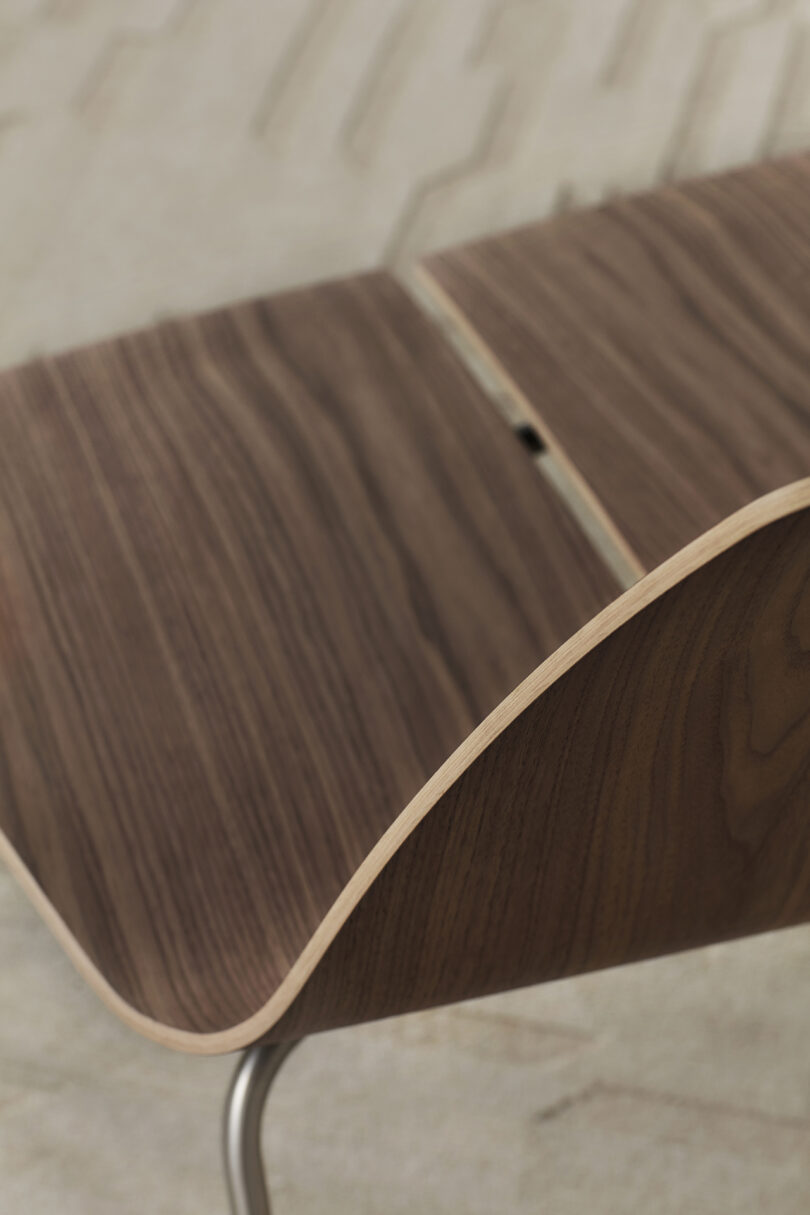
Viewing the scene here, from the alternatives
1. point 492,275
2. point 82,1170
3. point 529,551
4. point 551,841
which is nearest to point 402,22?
point 492,275

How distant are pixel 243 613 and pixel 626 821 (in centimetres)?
32

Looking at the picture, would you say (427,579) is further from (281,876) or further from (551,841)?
(551,841)

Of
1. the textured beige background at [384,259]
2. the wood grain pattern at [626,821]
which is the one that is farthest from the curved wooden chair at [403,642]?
the textured beige background at [384,259]

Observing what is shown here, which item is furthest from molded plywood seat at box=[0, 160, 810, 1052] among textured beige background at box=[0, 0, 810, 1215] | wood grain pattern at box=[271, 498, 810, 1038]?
textured beige background at box=[0, 0, 810, 1215]

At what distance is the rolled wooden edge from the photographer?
0.33m

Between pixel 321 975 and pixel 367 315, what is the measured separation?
502 mm

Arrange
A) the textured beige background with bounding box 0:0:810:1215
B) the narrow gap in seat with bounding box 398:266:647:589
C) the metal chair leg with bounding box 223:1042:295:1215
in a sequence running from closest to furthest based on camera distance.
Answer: the metal chair leg with bounding box 223:1042:295:1215 < the narrow gap in seat with bounding box 398:266:647:589 < the textured beige background with bounding box 0:0:810:1215

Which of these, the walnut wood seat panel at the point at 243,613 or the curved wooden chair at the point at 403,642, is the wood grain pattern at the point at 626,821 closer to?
the curved wooden chair at the point at 403,642

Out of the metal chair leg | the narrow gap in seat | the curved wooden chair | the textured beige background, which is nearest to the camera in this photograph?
the curved wooden chair

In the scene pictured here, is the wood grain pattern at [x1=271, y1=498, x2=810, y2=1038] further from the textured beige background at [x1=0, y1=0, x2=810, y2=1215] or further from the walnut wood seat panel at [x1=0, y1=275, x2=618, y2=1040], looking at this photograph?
the textured beige background at [x1=0, y1=0, x2=810, y2=1215]

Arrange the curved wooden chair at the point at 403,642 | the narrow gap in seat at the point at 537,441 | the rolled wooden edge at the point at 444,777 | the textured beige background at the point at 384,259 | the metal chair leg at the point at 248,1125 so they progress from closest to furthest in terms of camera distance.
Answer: the rolled wooden edge at the point at 444,777 < the curved wooden chair at the point at 403,642 < the metal chair leg at the point at 248,1125 < the narrow gap in seat at the point at 537,441 < the textured beige background at the point at 384,259

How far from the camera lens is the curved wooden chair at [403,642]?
1.49 ft

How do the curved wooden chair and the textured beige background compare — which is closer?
the curved wooden chair

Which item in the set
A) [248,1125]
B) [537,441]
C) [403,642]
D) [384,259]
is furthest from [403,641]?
[384,259]
